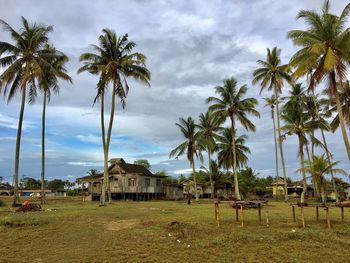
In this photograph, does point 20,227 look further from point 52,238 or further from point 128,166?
point 128,166

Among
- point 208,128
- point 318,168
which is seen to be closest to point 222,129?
point 208,128

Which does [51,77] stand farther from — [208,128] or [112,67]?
[208,128]

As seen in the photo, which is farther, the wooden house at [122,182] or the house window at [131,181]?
the house window at [131,181]

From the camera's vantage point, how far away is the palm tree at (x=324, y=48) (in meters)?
17.2

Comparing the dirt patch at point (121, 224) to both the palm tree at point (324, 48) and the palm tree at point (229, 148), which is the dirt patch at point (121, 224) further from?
the palm tree at point (229, 148)

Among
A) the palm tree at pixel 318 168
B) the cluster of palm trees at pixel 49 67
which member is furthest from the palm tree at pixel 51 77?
the palm tree at pixel 318 168

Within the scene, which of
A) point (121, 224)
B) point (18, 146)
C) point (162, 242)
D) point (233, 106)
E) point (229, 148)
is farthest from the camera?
point (229, 148)

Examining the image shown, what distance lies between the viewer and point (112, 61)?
29.4m

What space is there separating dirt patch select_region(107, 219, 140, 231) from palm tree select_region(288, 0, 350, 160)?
1101cm

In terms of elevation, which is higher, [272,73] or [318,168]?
[272,73]

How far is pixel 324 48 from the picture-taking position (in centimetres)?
1717

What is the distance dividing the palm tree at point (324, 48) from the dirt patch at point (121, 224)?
11.0 m

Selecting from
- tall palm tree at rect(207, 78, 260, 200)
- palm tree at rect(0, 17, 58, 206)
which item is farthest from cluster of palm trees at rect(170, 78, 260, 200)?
palm tree at rect(0, 17, 58, 206)

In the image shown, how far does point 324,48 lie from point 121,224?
12663 mm
